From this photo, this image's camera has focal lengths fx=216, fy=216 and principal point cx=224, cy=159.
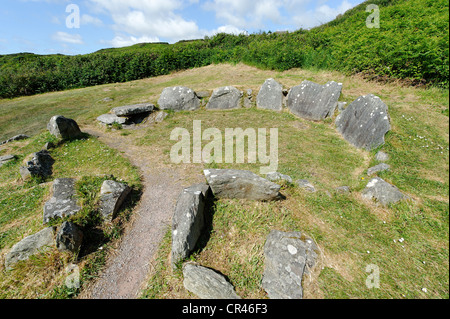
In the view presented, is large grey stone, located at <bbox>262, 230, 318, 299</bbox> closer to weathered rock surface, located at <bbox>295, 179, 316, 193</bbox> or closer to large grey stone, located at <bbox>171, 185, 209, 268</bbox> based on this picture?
large grey stone, located at <bbox>171, 185, 209, 268</bbox>

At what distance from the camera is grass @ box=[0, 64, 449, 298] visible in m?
3.74

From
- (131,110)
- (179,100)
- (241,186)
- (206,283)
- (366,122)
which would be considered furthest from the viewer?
(179,100)

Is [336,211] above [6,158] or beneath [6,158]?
beneath

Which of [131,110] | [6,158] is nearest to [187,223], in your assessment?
[6,158]

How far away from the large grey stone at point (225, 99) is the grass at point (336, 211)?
3125 millimetres

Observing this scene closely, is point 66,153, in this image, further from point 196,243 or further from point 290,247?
point 290,247

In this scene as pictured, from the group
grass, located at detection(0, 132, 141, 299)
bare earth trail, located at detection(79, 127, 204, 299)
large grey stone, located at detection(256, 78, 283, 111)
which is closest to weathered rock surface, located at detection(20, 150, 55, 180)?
grass, located at detection(0, 132, 141, 299)

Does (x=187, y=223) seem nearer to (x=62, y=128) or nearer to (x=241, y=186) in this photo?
(x=241, y=186)

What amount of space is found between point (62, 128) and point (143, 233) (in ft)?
25.8

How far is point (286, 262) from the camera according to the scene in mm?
3996

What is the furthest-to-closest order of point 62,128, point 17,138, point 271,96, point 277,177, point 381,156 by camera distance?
1. point 271,96
2. point 17,138
3. point 62,128
4. point 381,156
5. point 277,177

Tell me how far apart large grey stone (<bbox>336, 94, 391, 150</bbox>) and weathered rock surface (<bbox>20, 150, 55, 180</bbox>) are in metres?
11.6

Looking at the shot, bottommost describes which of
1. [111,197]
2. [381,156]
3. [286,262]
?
[286,262]

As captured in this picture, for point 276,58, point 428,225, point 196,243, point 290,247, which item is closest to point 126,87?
point 276,58
